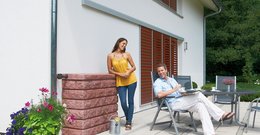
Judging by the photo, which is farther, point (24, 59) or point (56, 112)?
point (24, 59)

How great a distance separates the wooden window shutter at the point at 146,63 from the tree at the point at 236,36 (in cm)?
1272

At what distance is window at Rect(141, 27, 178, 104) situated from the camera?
8969 mm

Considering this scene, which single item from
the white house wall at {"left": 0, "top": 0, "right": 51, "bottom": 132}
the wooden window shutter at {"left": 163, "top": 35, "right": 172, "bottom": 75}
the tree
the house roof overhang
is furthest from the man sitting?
the tree

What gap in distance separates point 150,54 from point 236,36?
44.9ft

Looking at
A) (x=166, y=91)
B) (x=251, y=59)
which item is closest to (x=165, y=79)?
(x=166, y=91)

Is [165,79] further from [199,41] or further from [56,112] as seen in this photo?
[199,41]

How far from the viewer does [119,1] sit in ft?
24.6

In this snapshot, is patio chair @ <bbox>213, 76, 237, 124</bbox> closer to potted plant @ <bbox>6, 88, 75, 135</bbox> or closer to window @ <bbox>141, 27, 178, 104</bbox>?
window @ <bbox>141, 27, 178, 104</bbox>

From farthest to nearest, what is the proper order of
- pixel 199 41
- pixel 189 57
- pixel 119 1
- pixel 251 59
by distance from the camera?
pixel 251 59, pixel 199 41, pixel 189 57, pixel 119 1

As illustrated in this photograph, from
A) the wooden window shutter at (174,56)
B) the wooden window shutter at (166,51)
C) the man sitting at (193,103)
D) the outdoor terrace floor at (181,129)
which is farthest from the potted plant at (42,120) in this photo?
the wooden window shutter at (174,56)

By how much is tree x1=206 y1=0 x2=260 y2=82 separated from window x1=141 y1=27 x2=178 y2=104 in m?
10.7

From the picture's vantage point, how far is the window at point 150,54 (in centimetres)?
897

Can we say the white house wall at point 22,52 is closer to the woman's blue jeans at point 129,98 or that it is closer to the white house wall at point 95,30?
the white house wall at point 95,30

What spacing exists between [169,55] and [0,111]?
6.94m
